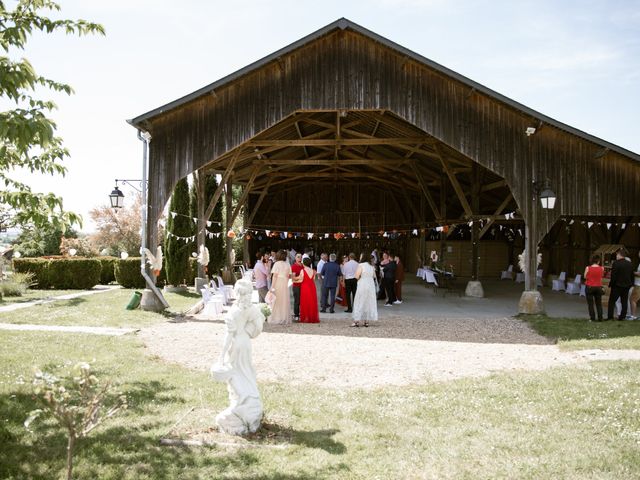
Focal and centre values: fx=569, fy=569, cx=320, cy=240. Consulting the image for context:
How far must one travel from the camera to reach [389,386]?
680 cm

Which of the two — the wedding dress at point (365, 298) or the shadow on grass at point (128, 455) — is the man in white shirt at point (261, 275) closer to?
the wedding dress at point (365, 298)

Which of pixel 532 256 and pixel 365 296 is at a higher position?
pixel 532 256

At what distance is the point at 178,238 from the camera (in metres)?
18.9

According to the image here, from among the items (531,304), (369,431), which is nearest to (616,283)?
(531,304)

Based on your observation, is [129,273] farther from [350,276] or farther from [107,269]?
[350,276]

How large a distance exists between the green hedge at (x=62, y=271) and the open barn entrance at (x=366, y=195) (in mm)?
5429

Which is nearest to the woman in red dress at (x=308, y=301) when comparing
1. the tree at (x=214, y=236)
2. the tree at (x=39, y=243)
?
the tree at (x=214, y=236)

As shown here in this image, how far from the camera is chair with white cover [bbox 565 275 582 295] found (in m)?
18.4

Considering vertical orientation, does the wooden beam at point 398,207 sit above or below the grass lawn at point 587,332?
above

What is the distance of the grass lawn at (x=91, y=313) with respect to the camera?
37.7 feet

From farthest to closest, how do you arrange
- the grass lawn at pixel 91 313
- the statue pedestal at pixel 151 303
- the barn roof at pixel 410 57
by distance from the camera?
the statue pedestal at pixel 151 303
the barn roof at pixel 410 57
the grass lawn at pixel 91 313

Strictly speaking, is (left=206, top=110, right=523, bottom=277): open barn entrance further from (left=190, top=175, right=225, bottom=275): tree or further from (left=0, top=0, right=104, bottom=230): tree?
(left=0, top=0, right=104, bottom=230): tree

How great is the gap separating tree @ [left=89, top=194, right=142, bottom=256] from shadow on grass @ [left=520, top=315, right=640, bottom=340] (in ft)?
99.6

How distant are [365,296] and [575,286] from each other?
33.2 feet
